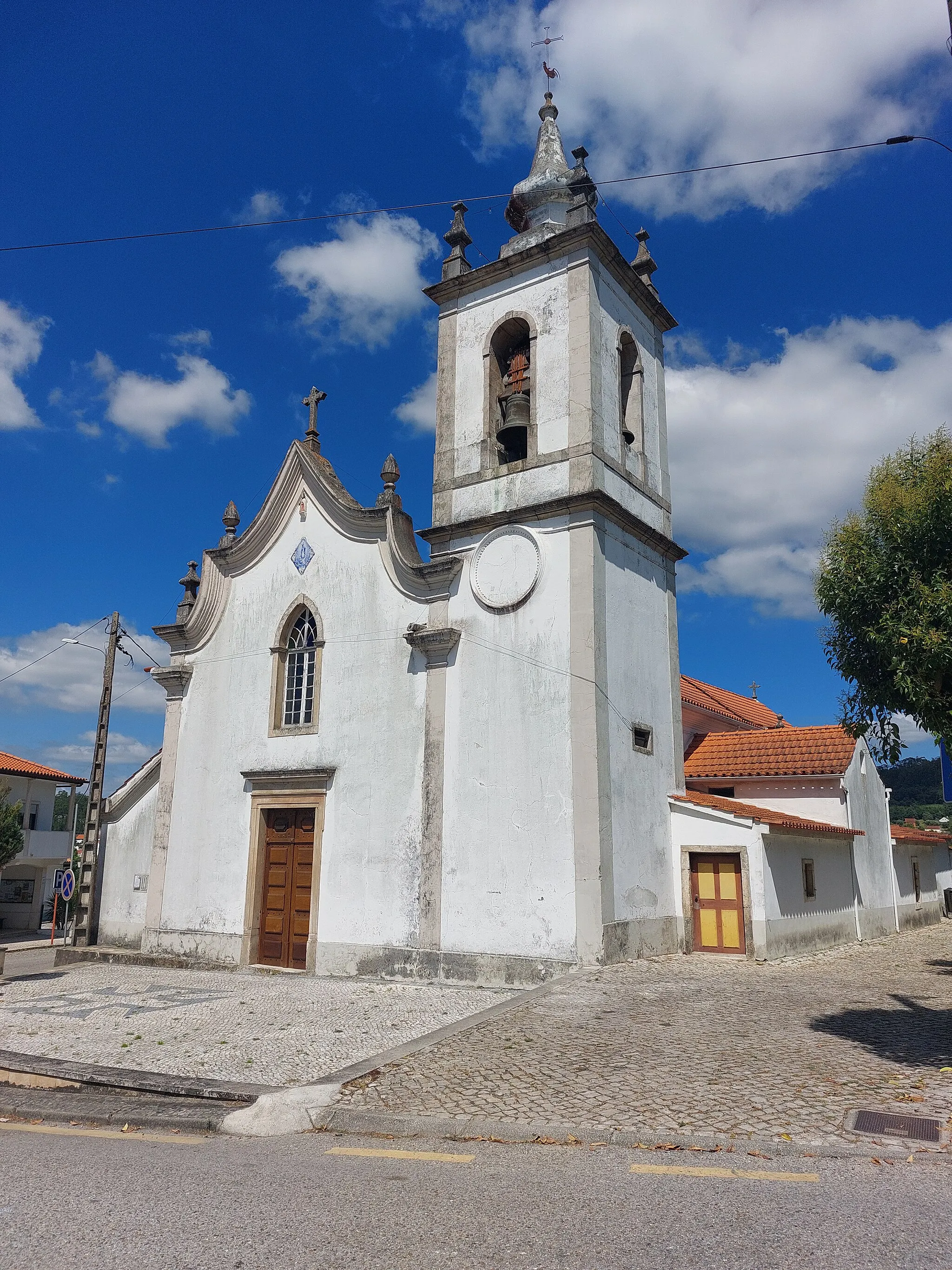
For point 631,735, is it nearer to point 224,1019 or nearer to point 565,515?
point 565,515

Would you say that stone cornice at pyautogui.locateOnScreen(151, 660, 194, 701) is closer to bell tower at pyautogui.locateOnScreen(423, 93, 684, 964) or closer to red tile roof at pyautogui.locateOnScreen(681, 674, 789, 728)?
bell tower at pyautogui.locateOnScreen(423, 93, 684, 964)

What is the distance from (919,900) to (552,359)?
1947cm

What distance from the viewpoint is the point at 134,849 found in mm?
17344

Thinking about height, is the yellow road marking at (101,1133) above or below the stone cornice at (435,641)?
below

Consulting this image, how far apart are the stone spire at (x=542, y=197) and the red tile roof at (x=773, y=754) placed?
10873 mm

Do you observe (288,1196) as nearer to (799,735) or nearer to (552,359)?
(552,359)

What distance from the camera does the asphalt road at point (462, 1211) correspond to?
3854 millimetres

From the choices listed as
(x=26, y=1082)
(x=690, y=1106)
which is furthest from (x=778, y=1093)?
(x=26, y=1082)

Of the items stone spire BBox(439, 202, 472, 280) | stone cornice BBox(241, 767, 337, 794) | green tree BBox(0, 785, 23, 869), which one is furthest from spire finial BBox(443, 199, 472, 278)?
green tree BBox(0, 785, 23, 869)

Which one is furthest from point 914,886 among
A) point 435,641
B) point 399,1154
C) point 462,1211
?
point 462,1211

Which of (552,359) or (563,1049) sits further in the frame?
(552,359)

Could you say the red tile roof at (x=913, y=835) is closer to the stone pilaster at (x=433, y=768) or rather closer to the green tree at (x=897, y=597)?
the stone pilaster at (x=433, y=768)

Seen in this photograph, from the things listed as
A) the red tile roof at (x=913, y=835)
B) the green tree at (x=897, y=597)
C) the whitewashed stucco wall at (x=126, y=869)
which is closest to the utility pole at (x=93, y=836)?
the whitewashed stucco wall at (x=126, y=869)

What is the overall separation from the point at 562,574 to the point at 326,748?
4995 mm
